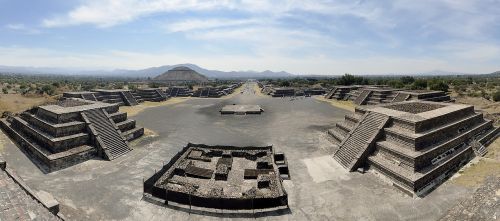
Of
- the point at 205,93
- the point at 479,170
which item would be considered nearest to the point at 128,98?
the point at 205,93

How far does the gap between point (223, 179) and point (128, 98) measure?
46.5 meters

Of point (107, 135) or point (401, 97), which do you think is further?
point (401, 97)

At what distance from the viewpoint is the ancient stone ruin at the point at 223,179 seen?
1667 cm

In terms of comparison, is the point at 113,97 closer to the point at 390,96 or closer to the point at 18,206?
the point at 18,206

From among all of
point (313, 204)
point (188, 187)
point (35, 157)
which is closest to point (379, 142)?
point (313, 204)

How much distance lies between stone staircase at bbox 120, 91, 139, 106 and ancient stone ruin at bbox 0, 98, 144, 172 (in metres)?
26.9

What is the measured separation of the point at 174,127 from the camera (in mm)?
38562

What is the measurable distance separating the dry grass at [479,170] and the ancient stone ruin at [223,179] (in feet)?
39.3

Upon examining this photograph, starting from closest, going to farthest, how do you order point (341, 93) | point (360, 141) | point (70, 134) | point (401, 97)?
point (360, 141)
point (70, 134)
point (401, 97)
point (341, 93)

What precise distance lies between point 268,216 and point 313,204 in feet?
9.51

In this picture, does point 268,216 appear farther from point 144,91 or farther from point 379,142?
point 144,91

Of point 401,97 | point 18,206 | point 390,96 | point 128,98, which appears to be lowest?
point 18,206

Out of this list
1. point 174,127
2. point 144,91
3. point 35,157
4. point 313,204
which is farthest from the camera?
point 144,91

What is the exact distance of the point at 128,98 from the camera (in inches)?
2398
